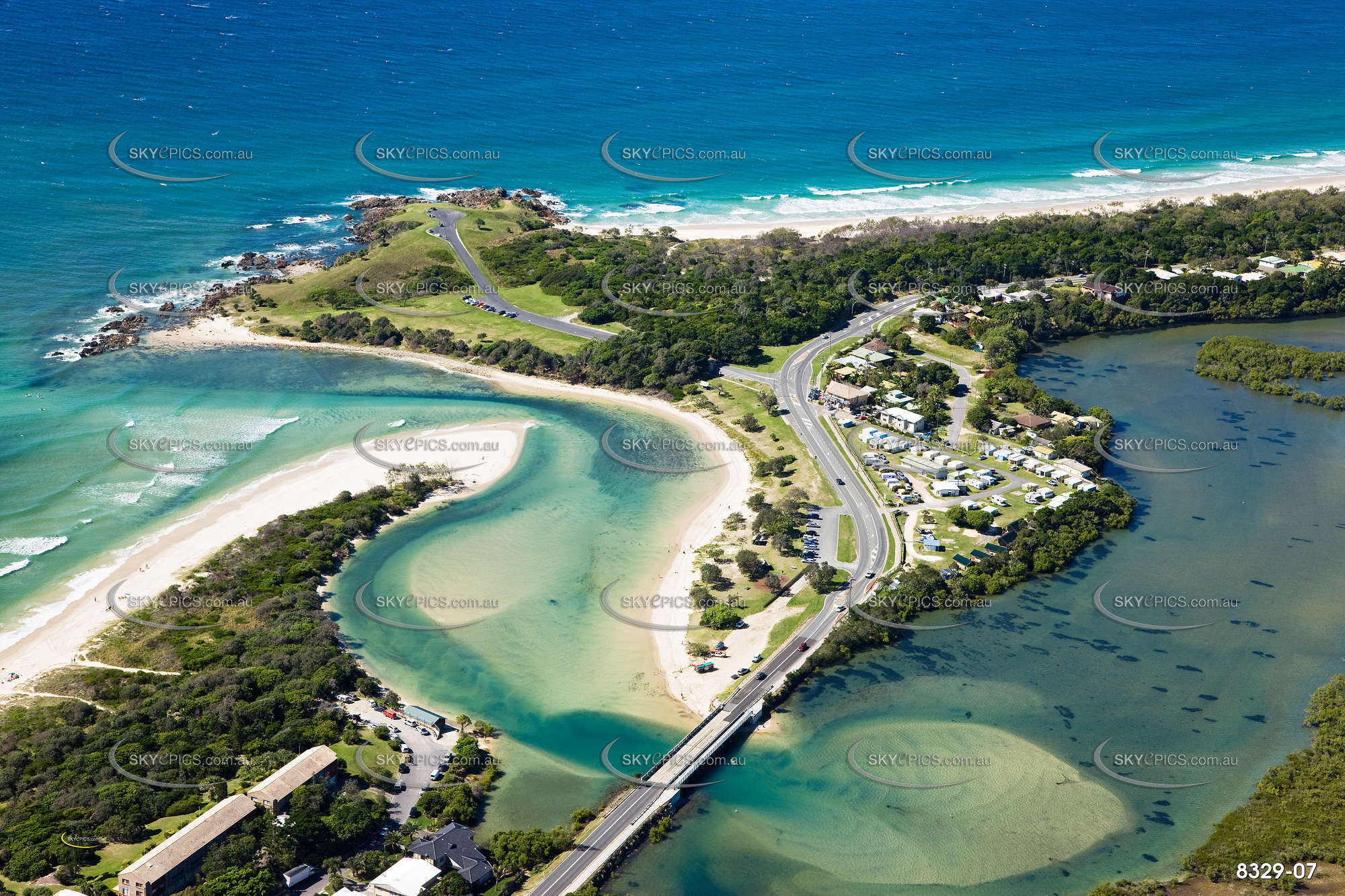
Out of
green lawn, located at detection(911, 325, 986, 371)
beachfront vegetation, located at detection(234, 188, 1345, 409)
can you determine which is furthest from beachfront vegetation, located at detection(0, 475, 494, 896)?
green lawn, located at detection(911, 325, 986, 371)

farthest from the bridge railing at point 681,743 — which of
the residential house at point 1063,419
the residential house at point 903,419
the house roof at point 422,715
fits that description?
the residential house at point 1063,419

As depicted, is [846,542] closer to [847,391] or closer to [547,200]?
[847,391]

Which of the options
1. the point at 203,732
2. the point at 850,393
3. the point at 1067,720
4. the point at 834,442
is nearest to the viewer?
the point at 203,732

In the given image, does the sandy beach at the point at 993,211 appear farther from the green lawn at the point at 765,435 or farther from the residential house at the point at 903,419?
the residential house at the point at 903,419

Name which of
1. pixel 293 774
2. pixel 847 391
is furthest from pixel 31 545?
pixel 847 391

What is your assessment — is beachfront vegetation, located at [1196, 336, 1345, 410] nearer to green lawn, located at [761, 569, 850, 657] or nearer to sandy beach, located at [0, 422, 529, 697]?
green lawn, located at [761, 569, 850, 657]

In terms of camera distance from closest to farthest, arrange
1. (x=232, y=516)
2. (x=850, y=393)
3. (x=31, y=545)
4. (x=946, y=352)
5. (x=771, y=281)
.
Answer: (x=31, y=545) → (x=232, y=516) → (x=850, y=393) → (x=946, y=352) → (x=771, y=281)

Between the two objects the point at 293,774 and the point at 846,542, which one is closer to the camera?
the point at 293,774
